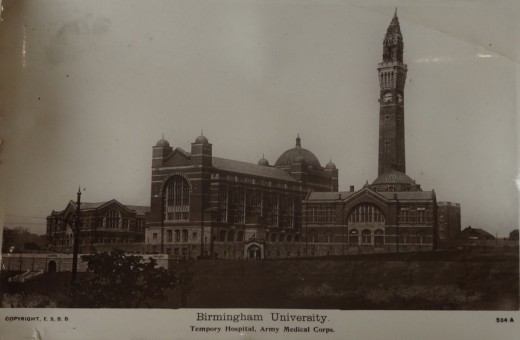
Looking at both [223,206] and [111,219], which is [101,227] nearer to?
[111,219]

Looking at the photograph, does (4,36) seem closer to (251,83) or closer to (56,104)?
(56,104)

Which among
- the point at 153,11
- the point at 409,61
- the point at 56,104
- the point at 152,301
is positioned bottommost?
the point at 152,301

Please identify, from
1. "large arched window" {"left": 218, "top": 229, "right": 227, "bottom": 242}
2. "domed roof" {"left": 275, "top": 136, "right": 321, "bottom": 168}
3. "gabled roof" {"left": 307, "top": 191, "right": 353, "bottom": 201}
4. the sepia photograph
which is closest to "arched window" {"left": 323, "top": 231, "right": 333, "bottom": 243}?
the sepia photograph

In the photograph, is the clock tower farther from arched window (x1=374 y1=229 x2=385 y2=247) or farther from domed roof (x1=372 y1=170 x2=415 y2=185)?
arched window (x1=374 y1=229 x2=385 y2=247)

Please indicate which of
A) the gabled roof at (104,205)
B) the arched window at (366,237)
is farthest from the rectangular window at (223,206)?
the arched window at (366,237)

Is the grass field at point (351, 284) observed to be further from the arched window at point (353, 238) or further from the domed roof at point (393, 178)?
the domed roof at point (393, 178)

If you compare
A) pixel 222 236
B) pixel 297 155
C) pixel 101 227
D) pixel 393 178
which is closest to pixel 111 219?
pixel 101 227

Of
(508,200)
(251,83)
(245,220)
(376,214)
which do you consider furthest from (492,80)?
(245,220)
